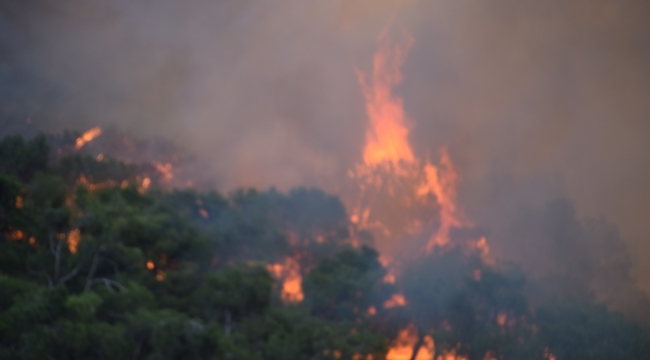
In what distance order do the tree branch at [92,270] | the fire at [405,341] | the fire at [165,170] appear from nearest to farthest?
the tree branch at [92,270], the fire at [405,341], the fire at [165,170]

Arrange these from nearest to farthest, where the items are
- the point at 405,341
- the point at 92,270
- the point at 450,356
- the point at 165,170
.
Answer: the point at 92,270 → the point at 450,356 → the point at 405,341 → the point at 165,170

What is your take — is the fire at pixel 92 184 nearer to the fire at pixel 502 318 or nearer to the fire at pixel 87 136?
the fire at pixel 87 136

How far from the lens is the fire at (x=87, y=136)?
20.0m

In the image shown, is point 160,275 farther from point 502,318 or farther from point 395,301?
point 502,318

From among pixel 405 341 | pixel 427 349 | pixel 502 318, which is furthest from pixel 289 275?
pixel 502 318

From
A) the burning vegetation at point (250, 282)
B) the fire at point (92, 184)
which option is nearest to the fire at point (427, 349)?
the burning vegetation at point (250, 282)

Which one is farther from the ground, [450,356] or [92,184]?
[92,184]

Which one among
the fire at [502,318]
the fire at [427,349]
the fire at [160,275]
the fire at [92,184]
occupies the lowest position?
the fire at [160,275]

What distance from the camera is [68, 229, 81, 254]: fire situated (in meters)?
11.7

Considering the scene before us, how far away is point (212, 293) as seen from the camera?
11297 mm

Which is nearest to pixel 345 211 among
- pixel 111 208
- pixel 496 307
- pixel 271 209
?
pixel 271 209

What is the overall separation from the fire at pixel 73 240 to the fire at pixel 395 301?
21.8 ft

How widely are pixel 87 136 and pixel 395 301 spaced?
1313 centimetres

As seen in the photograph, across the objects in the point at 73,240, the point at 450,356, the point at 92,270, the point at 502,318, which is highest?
the point at 502,318
